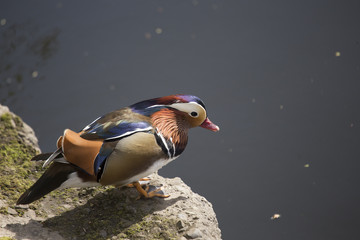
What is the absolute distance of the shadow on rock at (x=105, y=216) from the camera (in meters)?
1.66

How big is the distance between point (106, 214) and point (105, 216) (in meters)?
0.01

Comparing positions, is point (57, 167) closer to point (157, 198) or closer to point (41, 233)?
point (41, 233)

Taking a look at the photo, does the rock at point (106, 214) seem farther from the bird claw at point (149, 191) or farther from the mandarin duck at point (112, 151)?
the mandarin duck at point (112, 151)

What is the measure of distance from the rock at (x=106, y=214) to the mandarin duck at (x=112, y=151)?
0.52 feet

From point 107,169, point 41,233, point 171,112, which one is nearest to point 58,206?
point 41,233

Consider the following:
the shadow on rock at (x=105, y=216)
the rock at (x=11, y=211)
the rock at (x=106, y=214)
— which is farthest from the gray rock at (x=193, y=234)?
the rock at (x=11, y=211)

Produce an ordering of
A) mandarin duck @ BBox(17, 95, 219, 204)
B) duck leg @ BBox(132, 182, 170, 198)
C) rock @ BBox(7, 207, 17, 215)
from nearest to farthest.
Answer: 1. mandarin duck @ BBox(17, 95, 219, 204)
2. rock @ BBox(7, 207, 17, 215)
3. duck leg @ BBox(132, 182, 170, 198)

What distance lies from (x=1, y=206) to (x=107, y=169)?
19.1 inches

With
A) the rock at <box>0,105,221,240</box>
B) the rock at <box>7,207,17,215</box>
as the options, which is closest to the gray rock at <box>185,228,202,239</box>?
the rock at <box>0,105,221,240</box>

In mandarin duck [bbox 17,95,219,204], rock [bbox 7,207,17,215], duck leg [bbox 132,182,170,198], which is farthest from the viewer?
duck leg [bbox 132,182,170,198]

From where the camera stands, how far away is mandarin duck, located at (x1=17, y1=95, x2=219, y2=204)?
1.58m

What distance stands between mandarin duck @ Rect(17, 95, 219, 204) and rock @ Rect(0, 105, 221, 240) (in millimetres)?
159

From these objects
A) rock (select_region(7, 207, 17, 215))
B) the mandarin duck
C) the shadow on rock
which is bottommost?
the shadow on rock

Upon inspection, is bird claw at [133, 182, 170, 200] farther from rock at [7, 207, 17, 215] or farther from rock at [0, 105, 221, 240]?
rock at [7, 207, 17, 215]
